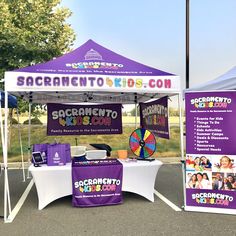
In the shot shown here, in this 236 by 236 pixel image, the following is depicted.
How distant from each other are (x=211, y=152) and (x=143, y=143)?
4.11 ft

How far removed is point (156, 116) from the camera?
244 inches

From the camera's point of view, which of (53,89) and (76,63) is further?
(76,63)

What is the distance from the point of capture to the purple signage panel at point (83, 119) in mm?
7570

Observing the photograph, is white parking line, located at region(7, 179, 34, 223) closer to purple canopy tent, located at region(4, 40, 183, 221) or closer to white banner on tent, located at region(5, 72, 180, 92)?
purple canopy tent, located at region(4, 40, 183, 221)

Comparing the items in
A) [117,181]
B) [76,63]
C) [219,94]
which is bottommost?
[117,181]

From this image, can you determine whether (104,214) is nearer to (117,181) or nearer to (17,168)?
(117,181)

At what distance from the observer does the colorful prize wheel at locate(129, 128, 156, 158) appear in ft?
17.3

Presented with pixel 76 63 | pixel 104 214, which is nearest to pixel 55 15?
pixel 76 63

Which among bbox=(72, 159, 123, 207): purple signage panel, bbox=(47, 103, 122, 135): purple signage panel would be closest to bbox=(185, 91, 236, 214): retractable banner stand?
bbox=(72, 159, 123, 207): purple signage panel

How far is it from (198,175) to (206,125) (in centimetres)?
81

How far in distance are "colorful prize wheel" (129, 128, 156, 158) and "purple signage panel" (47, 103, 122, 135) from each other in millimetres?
2584

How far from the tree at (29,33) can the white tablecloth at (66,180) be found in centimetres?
681

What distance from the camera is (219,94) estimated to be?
14.8 feet

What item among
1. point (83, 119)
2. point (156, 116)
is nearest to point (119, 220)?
point (156, 116)
